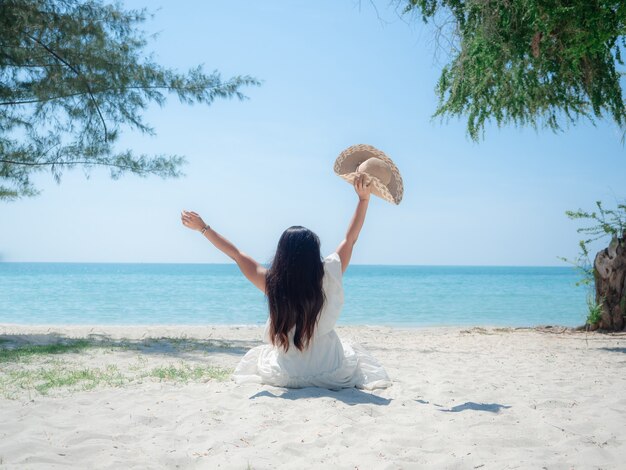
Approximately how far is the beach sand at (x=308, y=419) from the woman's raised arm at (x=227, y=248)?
0.98 meters

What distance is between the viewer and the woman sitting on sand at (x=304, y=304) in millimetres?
4488

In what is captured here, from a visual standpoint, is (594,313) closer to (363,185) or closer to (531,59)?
(531,59)

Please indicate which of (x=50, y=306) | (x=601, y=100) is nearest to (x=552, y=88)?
(x=601, y=100)

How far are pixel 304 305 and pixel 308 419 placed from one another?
0.95 metres

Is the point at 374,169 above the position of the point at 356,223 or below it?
above

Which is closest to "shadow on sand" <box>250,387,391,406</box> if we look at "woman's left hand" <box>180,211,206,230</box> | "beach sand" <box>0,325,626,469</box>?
"beach sand" <box>0,325,626,469</box>

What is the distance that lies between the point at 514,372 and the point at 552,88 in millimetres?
5596

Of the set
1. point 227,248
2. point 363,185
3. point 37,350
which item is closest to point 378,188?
point 363,185

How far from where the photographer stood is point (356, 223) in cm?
475

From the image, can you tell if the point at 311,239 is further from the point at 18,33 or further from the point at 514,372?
the point at 18,33

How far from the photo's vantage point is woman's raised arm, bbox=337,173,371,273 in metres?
4.73

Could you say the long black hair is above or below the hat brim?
below

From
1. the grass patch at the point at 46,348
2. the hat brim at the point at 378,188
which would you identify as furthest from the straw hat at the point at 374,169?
the grass patch at the point at 46,348

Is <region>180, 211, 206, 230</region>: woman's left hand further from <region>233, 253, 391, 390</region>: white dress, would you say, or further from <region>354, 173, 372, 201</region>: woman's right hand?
<region>354, 173, 372, 201</region>: woman's right hand
